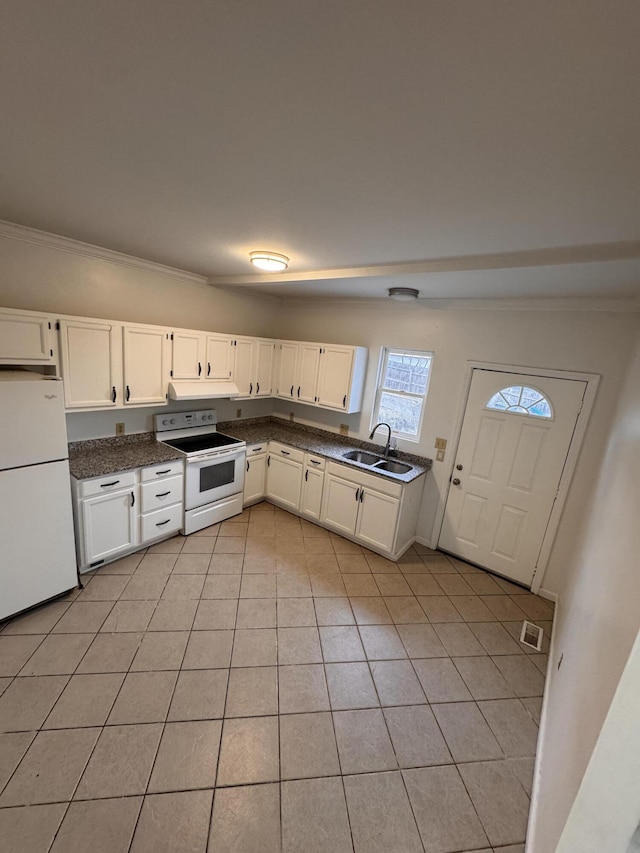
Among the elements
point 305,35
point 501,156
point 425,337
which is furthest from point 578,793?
point 425,337

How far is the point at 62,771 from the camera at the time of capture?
60.7 inches

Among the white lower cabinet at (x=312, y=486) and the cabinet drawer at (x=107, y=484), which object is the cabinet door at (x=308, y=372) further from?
the cabinet drawer at (x=107, y=484)

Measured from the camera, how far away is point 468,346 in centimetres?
323

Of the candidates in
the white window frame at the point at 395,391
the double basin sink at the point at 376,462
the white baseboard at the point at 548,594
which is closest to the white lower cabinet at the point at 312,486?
the double basin sink at the point at 376,462

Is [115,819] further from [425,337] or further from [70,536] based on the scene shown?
[425,337]

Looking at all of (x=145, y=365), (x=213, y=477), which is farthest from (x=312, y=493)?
(x=145, y=365)

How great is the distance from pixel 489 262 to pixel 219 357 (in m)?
2.67

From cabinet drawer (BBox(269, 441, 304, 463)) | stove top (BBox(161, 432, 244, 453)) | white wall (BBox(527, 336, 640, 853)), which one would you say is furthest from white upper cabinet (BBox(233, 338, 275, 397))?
white wall (BBox(527, 336, 640, 853))

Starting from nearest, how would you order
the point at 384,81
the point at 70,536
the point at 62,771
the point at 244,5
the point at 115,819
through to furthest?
the point at 244,5 < the point at 384,81 < the point at 115,819 < the point at 62,771 < the point at 70,536

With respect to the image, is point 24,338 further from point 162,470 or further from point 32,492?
point 162,470

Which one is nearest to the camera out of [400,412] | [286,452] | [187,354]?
[187,354]

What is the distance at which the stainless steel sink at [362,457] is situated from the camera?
12.5 feet

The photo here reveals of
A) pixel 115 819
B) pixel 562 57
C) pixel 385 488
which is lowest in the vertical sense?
pixel 115 819

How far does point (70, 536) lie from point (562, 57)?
330 cm
